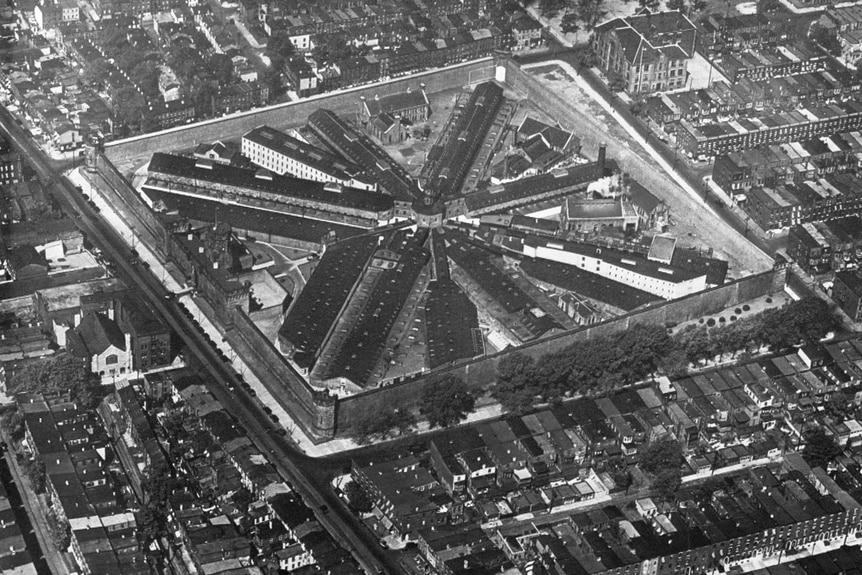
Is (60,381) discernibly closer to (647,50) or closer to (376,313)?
(376,313)

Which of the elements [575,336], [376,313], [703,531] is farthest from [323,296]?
[703,531]

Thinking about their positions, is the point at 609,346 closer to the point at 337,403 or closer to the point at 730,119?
the point at 337,403

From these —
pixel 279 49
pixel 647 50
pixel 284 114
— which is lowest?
pixel 284 114

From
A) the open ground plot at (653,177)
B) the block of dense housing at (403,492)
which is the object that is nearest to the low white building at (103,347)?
the block of dense housing at (403,492)

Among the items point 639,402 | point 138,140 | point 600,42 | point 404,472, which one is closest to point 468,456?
point 404,472

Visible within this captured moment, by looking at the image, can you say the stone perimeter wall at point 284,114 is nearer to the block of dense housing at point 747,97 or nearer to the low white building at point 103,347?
the block of dense housing at point 747,97

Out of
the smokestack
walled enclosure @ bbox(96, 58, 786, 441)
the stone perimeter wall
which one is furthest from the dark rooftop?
the stone perimeter wall

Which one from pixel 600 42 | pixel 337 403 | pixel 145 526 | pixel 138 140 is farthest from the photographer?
pixel 600 42

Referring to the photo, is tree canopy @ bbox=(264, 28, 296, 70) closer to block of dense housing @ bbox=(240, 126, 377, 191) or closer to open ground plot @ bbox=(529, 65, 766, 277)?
block of dense housing @ bbox=(240, 126, 377, 191)
